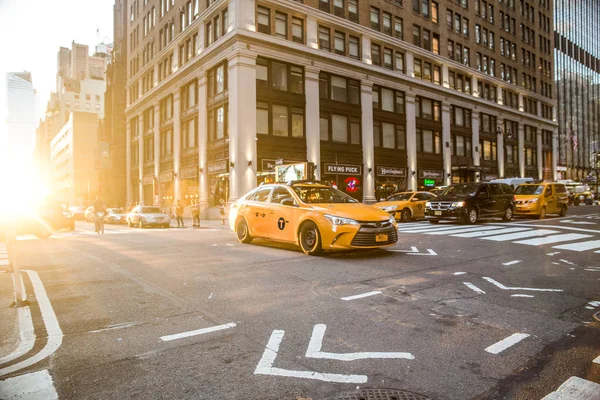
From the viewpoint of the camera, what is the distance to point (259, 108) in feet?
99.8

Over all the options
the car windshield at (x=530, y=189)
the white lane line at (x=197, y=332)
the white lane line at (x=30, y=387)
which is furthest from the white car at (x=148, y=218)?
the white lane line at (x=30, y=387)

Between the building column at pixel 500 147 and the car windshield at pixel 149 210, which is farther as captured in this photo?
the building column at pixel 500 147

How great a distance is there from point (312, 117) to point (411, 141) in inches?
512

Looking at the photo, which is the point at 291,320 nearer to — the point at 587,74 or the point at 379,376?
the point at 379,376

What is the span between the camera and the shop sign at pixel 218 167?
100 feet

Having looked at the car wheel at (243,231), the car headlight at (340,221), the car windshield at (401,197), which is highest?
the car windshield at (401,197)

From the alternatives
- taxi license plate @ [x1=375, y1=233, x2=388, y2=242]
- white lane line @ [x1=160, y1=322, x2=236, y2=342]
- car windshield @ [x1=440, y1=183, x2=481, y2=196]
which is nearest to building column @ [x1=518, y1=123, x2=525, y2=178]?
car windshield @ [x1=440, y1=183, x2=481, y2=196]

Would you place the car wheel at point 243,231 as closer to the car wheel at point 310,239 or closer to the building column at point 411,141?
the car wheel at point 310,239

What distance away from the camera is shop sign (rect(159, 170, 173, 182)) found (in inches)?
1602

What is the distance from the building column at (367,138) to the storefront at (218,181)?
41.3ft

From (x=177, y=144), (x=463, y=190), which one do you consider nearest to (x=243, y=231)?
(x=463, y=190)

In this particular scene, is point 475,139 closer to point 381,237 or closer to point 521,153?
point 521,153

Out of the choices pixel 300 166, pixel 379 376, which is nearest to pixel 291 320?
pixel 379 376

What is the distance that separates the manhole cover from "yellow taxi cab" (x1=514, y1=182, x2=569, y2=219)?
2049 cm
